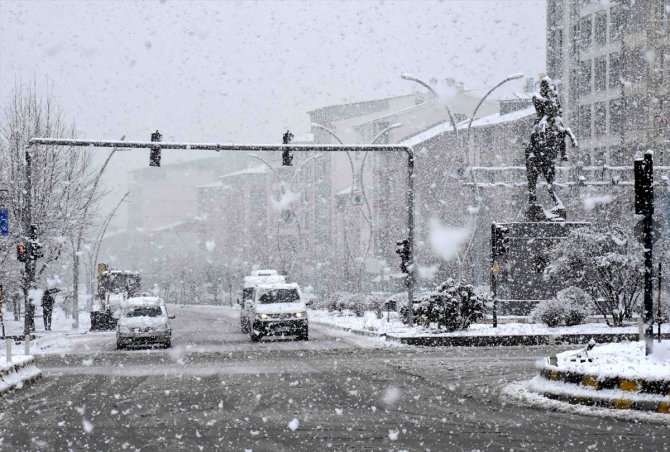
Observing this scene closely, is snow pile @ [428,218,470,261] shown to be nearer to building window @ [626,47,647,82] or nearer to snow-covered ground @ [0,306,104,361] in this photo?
building window @ [626,47,647,82]

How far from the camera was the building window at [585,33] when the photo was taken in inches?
2630

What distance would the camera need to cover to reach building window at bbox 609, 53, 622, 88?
208ft

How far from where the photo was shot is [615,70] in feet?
210

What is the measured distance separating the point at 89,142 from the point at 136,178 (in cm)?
13617

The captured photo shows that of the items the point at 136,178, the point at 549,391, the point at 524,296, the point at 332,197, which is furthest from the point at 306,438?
the point at 136,178

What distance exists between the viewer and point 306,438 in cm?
1110

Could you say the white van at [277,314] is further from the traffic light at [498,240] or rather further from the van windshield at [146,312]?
the traffic light at [498,240]

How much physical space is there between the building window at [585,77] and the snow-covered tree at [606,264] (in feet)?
117

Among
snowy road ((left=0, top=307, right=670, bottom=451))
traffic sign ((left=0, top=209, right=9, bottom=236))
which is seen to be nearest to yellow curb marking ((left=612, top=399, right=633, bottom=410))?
snowy road ((left=0, top=307, right=670, bottom=451))

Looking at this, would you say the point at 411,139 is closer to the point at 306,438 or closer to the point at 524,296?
the point at 524,296

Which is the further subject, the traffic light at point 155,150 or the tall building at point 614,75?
the tall building at point 614,75

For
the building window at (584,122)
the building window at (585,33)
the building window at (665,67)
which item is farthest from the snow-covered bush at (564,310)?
the building window at (585,33)

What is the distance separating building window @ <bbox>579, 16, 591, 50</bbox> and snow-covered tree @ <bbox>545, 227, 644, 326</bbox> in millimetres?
36097

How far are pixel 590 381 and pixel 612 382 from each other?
1.86 feet
